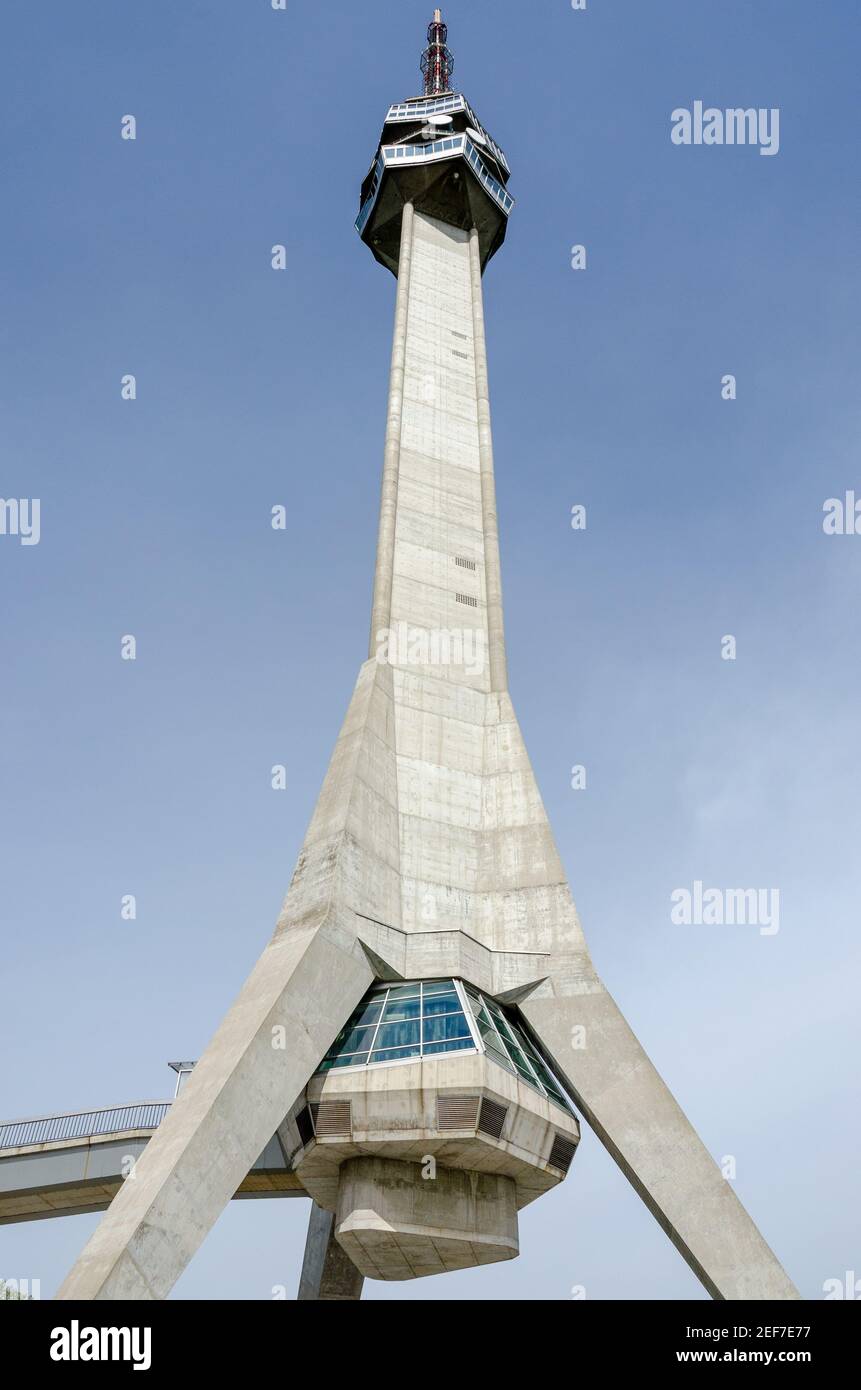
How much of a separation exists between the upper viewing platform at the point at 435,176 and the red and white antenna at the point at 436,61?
5308mm

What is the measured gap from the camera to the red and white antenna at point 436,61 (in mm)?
55969

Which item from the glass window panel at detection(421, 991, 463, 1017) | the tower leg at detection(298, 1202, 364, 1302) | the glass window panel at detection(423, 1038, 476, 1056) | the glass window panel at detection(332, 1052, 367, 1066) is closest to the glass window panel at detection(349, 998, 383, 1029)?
the glass window panel at detection(332, 1052, 367, 1066)

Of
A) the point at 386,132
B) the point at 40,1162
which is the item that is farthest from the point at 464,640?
the point at 386,132

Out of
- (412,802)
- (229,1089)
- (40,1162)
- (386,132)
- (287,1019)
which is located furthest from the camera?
(386,132)

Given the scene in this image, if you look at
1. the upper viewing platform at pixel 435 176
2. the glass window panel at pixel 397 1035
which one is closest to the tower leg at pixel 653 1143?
the glass window panel at pixel 397 1035

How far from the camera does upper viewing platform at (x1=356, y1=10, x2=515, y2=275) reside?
152 ft

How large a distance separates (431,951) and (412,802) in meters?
4.75

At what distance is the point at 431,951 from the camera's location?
91.7ft

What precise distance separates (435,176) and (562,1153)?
36.1m

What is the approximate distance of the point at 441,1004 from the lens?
2642cm

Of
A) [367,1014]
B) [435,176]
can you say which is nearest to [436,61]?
[435,176]

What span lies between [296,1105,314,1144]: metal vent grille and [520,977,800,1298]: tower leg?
18.8 ft

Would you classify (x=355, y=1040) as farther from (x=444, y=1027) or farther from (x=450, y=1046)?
(x=450, y=1046)
